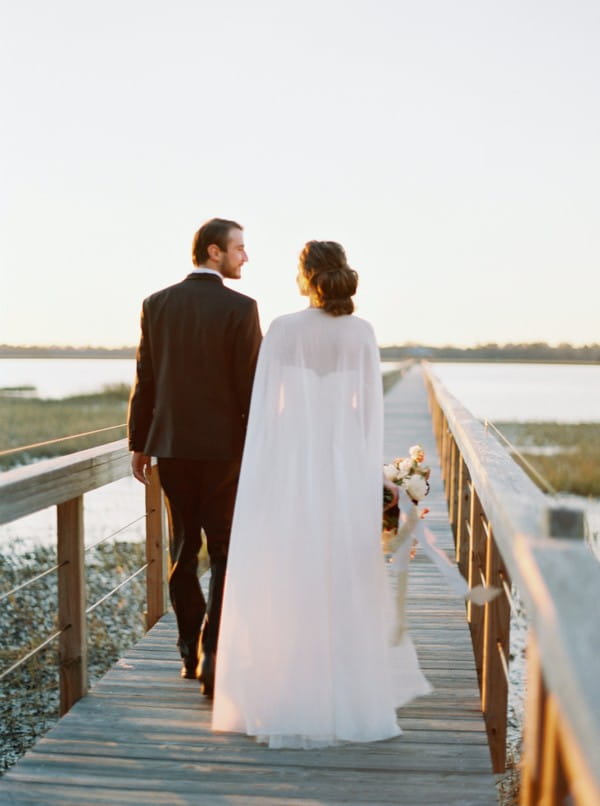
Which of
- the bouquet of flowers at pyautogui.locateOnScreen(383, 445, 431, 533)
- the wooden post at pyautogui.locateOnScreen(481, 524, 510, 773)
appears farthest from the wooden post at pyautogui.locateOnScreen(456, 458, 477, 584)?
the wooden post at pyautogui.locateOnScreen(481, 524, 510, 773)

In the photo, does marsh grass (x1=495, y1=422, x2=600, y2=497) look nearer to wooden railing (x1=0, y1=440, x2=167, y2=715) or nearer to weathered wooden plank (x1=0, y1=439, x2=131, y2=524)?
weathered wooden plank (x1=0, y1=439, x2=131, y2=524)

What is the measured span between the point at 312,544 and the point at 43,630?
507 cm

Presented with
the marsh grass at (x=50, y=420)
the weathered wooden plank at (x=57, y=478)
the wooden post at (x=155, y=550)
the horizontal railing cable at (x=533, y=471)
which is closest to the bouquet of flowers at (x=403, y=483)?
the horizontal railing cable at (x=533, y=471)

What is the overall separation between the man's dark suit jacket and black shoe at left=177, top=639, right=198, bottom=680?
841 mm

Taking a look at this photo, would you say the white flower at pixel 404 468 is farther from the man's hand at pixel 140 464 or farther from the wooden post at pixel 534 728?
the wooden post at pixel 534 728

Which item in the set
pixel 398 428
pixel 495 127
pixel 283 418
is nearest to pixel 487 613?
pixel 283 418

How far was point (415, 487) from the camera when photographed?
346 cm

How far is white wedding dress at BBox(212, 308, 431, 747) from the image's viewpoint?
312 cm

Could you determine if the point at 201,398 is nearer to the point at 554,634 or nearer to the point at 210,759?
the point at 210,759

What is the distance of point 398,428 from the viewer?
16.3 metres

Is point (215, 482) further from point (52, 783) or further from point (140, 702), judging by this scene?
point (52, 783)

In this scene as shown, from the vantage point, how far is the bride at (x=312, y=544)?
10.2ft

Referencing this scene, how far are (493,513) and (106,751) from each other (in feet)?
5.04

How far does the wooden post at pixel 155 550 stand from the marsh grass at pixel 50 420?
11044 millimetres
